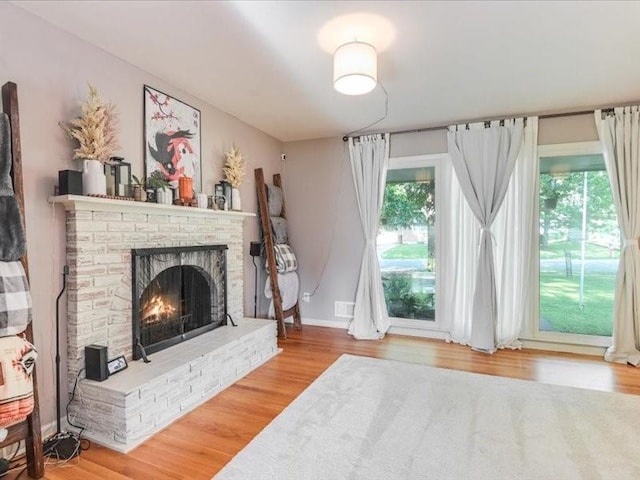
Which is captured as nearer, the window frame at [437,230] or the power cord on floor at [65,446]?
the power cord on floor at [65,446]

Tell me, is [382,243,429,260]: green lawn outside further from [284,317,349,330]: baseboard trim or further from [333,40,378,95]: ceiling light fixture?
[333,40,378,95]: ceiling light fixture

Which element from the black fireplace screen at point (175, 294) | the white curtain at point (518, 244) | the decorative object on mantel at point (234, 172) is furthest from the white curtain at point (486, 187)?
the black fireplace screen at point (175, 294)

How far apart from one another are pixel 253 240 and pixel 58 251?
2.15 meters

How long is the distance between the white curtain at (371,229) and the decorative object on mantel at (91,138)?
2782mm

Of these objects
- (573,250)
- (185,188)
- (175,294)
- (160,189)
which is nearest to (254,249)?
(175,294)

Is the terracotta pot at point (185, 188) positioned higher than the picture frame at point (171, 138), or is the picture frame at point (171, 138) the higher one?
the picture frame at point (171, 138)

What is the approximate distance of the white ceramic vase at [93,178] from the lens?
6.82ft

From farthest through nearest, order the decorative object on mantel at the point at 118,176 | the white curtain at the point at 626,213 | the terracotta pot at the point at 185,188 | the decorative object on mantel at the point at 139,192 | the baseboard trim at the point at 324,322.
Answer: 1. the baseboard trim at the point at 324,322
2. the white curtain at the point at 626,213
3. the terracotta pot at the point at 185,188
4. the decorative object on mantel at the point at 139,192
5. the decorative object on mantel at the point at 118,176

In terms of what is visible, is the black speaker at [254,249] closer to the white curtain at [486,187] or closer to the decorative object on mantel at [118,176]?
the decorative object on mantel at [118,176]

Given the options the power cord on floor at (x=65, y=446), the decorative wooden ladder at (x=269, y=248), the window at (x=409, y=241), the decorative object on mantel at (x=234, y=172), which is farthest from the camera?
the window at (x=409, y=241)

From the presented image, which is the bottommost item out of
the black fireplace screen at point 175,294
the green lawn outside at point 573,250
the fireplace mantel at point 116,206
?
the black fireplace screen at point 175,294

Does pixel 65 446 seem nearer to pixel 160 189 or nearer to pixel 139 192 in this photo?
pixel 139 192

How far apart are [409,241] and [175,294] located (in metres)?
2.69

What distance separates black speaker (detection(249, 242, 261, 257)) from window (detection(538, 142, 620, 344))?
10.1ft
